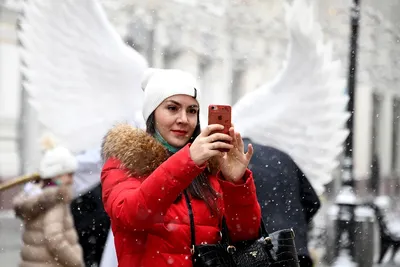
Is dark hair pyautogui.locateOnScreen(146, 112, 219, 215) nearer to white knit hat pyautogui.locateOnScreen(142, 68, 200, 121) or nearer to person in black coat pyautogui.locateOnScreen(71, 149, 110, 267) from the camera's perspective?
white knit hat pyautogui.locateOnScreen(142, 68, 200, 121)

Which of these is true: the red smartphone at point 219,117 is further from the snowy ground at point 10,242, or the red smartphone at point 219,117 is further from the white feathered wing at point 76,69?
the snowy ground at point 10,242

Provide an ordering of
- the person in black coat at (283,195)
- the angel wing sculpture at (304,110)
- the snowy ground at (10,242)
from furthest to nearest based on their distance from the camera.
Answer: the snowy ground at (10,242) < the angel wing sculpture at (304,110) < the person in black coat at (283,195)

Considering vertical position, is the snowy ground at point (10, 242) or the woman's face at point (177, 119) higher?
the woman's face at point (177, 119)

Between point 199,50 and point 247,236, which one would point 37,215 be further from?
point 199,50

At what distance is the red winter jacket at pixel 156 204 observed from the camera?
7.66 ft

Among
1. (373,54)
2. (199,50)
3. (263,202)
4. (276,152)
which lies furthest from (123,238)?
(199,50)

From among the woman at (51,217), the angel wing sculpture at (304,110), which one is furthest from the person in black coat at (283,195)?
the woman at (51,217)

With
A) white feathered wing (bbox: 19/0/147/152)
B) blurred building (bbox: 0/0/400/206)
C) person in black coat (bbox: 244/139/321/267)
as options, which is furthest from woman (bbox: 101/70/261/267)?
blurred building (bbox: 0/0/400/206)

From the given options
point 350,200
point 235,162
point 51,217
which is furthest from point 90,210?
point 350,200

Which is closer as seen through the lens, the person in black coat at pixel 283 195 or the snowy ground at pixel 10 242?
the person in black coat at pixel 283 195

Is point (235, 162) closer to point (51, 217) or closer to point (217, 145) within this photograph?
point (217, 145)

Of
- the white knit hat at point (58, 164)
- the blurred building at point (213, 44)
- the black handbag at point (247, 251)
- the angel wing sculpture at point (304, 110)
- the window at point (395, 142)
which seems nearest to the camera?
the black handbag at point (247, 251)

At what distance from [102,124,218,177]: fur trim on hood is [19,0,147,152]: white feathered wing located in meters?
2.19

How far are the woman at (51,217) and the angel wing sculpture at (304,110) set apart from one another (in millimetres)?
1173
